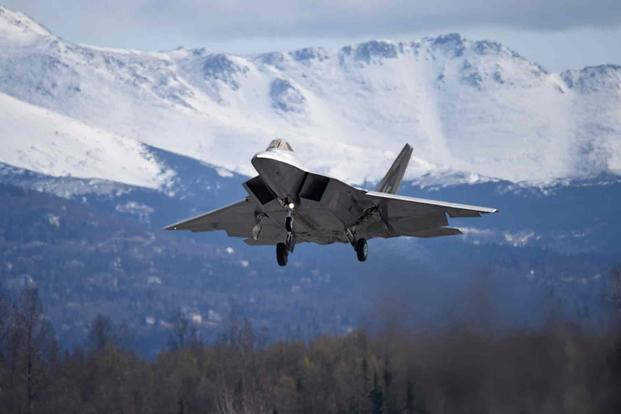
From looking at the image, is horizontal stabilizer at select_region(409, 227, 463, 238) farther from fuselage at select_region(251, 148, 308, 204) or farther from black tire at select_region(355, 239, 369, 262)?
fuselage at select_region(251, 148, 308, 204)

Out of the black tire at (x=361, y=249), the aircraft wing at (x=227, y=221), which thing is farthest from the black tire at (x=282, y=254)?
the black tire at (x=361, y=249)

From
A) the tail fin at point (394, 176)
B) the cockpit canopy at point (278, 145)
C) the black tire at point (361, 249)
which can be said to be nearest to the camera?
the cockpit canopy at point (278, 145)

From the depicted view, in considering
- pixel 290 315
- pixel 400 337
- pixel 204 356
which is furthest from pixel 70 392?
pixel 290 315

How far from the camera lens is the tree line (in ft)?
164

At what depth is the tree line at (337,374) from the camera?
164ft

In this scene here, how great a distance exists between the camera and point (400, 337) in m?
57.2

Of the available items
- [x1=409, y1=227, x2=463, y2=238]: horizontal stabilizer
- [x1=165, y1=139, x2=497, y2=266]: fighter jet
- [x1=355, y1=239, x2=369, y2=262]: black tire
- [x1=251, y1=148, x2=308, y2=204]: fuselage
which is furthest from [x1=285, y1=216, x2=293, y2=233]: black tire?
[x1=409, y1=227, x2=463, y2=238]: horizontal stabilizer

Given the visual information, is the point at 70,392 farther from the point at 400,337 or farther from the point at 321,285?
the point at 321,285

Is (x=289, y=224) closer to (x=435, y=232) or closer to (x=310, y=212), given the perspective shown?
(x=310, y=212)

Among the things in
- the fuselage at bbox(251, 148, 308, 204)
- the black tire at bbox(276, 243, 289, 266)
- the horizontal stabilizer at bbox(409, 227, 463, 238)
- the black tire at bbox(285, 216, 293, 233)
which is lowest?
the black tire at bbox(276, 243, 289, 266)

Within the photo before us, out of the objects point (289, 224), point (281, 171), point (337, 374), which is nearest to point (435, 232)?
point (289, 224)

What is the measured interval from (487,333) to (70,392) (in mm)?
36293

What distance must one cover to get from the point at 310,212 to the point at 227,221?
4.60 metres

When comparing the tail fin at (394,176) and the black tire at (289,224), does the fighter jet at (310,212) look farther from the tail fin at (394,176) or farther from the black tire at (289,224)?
the tail fin at (394,176)
